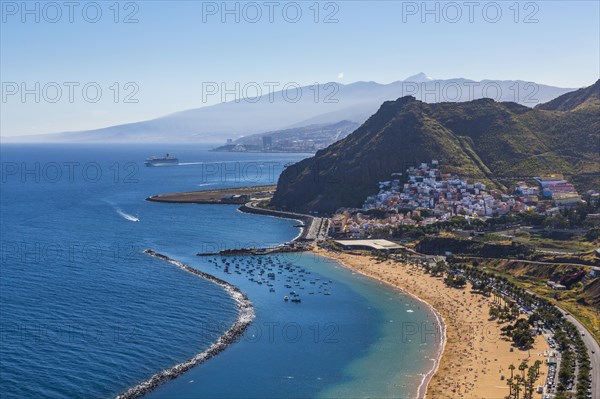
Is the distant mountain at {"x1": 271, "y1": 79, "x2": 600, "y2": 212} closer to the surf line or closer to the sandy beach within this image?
the sandy beach

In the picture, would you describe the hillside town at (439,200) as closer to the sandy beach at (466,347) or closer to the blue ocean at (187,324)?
the blue ocean at (187,324)

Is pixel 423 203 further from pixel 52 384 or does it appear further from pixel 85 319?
pixel 52 384

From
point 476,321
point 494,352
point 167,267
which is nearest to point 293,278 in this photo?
point 167,267

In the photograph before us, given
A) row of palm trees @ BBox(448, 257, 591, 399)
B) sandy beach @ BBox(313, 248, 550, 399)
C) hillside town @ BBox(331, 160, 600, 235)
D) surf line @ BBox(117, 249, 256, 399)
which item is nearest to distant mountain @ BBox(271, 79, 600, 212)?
hillside town @ BBox(331, 160, 600, 235)

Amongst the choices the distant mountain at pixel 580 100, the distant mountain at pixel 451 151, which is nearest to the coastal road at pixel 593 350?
the distant mountain at pixel 451 151

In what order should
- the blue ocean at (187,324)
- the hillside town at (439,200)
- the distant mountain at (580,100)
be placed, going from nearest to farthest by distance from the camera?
the blue ocean at (187,324) < the hillside town at (439,200) < the distant mountain at (580,100)
